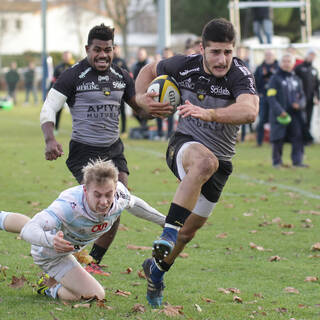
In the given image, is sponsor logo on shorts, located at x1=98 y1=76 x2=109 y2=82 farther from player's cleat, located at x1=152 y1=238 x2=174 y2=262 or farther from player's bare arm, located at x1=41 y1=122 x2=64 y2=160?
player's cleat, located at x1=152 y1=238 x2=174 y2=262

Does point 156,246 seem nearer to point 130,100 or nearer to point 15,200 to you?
point 130,100

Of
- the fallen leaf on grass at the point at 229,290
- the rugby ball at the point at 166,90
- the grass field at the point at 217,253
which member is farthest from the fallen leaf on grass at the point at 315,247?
the rugby ball at the point at 166,90

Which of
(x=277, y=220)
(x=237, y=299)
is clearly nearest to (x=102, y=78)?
(x=237, y=299)

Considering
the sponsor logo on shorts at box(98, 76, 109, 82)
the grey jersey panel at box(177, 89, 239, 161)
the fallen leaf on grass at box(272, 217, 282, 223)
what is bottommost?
the fallen leaf on grass at box(272, 217, 282, 223)

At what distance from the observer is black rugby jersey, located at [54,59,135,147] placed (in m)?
7.02

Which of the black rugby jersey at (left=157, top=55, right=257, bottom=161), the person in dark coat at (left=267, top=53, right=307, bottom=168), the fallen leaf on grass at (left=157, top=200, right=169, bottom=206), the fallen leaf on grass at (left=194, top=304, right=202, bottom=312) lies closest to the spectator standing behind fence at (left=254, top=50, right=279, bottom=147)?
the person in dark coat at (left=267, top=53, right=307, bottom=168)

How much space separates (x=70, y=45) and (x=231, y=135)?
291ft

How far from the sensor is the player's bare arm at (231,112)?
546 cm

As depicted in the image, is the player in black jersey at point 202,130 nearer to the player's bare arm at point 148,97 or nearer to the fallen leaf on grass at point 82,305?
the player's bare arm at point 148,97

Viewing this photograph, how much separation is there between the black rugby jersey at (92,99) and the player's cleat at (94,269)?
110 centimetres

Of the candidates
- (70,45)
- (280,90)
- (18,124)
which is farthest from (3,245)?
(70,45)

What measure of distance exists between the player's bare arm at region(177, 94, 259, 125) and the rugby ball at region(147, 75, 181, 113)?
0.60 meters

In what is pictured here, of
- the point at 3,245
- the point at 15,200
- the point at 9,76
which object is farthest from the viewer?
the point at 9,76

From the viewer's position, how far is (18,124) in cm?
2627
